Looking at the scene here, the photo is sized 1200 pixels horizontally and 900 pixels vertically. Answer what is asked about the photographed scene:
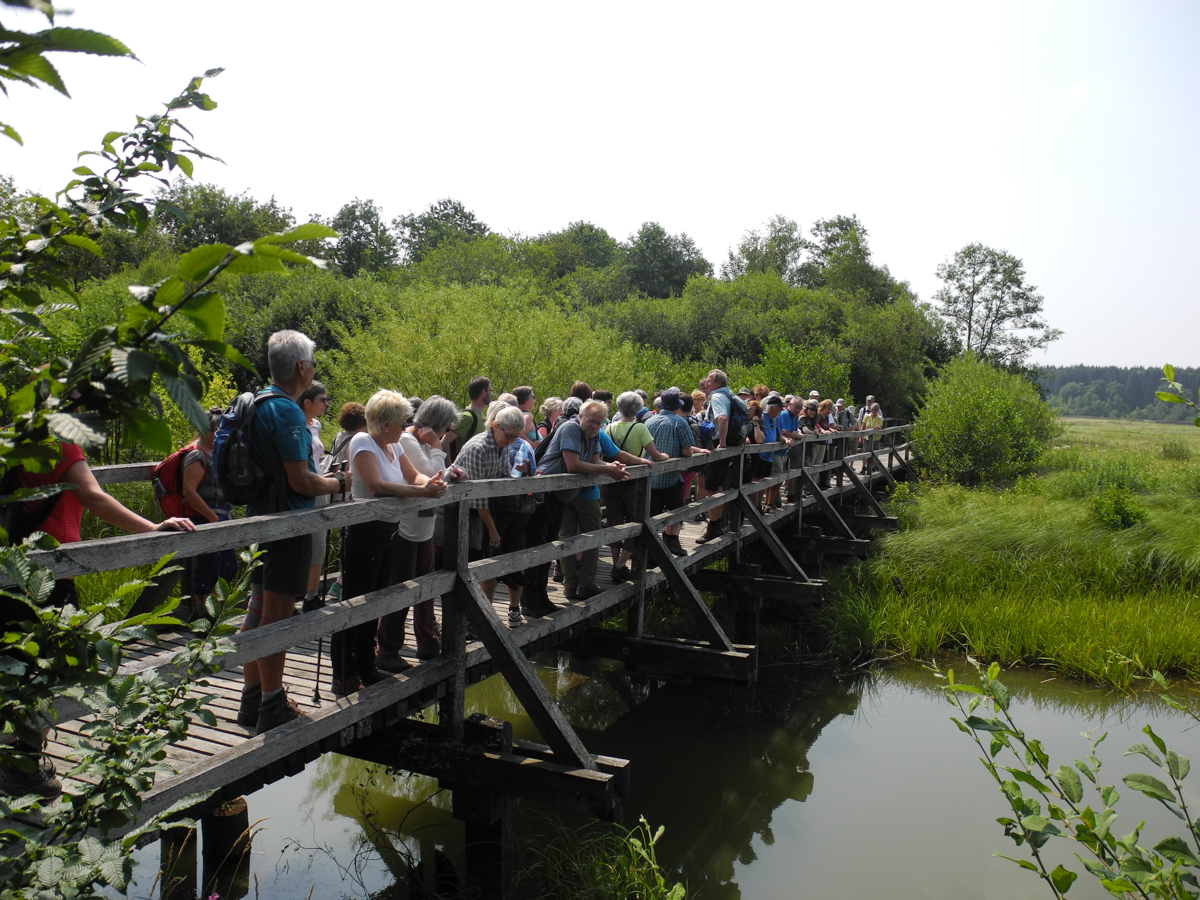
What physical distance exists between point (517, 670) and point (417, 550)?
2.73 ft

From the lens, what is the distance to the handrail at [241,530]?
244 cm

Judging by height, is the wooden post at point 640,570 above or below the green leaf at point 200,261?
below

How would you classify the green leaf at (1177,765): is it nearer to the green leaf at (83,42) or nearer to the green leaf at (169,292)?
the green leaf at (169,292)

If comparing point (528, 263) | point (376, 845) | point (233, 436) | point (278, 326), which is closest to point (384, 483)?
point (233, 436)

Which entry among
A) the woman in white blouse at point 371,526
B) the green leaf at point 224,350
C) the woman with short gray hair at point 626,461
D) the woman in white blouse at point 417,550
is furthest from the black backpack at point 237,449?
the woman with short gray hair at point 626,461

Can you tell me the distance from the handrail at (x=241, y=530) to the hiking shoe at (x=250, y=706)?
0.75 m

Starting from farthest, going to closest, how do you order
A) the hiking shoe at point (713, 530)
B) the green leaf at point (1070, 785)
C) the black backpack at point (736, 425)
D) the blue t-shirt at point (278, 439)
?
1. the hiking shoe at point (713, 530)
2. the black backpack at point (736, 425)
3. the blue t-shirt at point (278, 439)
4. the green leaf at point (1070, 785)

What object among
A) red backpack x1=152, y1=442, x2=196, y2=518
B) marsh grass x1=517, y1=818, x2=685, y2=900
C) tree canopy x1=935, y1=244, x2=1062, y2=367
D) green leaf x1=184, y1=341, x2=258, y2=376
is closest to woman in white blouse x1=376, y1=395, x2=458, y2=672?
red backpack x1=152, y1=442, x2=196, y2=518

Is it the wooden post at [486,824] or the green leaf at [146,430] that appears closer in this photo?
the green leaf at [146,430]

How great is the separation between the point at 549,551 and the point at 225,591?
11.8 ft

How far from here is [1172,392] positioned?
6.98 ft

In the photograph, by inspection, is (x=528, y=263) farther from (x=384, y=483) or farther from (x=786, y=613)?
(x=384, y=483)

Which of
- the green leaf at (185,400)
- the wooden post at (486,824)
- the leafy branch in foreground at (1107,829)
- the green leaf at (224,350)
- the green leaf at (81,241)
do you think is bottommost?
the wooden post at (486,824)

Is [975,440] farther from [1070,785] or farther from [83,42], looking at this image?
[83,42]
